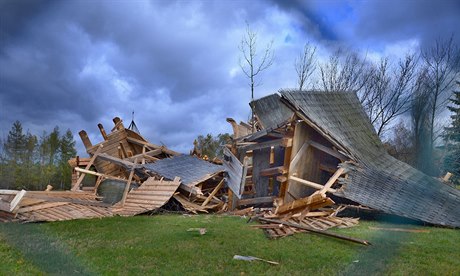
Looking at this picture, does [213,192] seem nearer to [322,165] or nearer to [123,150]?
[322,165]

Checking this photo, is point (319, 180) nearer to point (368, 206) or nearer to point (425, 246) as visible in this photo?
point (368, 206)

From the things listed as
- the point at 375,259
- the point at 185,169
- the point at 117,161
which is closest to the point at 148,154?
the point at 117,161

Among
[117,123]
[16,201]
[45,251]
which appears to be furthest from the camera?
[117,123]

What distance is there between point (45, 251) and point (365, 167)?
731 cm

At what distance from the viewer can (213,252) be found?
21.7ft

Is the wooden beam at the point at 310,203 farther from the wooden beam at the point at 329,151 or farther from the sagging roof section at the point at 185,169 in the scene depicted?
the sagging roof section at the point at 185,169

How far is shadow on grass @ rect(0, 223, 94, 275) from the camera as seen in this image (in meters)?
5.81

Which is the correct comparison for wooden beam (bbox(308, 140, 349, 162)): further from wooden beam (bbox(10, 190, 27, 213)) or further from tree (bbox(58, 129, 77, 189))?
tree (bbox(58, 129, 77, 189))

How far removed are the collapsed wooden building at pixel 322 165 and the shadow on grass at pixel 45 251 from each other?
515 centimetres

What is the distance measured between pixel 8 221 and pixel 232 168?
689 centimetres

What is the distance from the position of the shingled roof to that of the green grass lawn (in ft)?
1.76

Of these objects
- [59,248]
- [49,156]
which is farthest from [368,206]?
[49,156]

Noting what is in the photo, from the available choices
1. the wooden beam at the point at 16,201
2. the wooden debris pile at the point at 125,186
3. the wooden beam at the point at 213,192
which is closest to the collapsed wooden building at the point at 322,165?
the wooden beam at the point at 213,192

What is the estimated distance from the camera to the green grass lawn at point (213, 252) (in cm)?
554
